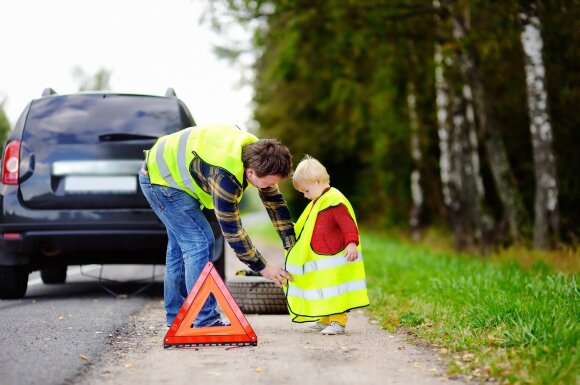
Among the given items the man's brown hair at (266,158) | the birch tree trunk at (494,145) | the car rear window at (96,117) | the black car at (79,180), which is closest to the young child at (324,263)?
the man's brown hair at (266,158)

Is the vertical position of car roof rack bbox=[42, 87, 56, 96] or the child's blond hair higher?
car roof rack bbox=[42, 87, 56, 96]

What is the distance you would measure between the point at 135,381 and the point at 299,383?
855 mm

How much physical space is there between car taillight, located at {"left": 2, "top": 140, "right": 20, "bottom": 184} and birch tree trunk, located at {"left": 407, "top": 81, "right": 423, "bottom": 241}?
13542 millimetres

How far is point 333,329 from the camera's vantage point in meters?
6.01

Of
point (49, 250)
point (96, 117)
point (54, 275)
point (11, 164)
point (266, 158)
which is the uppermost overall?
point (96, 117)

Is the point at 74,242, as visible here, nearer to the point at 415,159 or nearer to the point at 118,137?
the point at 118,137

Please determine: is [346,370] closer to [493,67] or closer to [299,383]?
[299,383]

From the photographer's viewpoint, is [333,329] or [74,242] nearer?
[333,329]

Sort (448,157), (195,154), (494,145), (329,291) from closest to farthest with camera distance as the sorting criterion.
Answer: (195,154) → (329,291) → (494,145) → (448,157)

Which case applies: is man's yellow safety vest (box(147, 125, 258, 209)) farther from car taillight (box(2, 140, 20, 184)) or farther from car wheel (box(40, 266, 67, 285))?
car wheel (box(40, 266, 67, 285))

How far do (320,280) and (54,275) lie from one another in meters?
4.89

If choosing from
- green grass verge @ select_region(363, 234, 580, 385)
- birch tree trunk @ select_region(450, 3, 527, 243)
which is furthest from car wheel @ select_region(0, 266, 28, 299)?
birch tree trunk @ select_region(450, 3, 527, 243)

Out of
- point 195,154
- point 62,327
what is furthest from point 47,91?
point 195,154

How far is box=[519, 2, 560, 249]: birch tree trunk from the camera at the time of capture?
11375 millimetres
